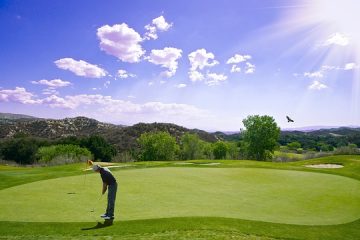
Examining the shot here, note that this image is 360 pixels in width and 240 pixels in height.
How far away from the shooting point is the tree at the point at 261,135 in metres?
72.9

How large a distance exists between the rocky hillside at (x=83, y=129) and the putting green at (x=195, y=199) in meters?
94.1

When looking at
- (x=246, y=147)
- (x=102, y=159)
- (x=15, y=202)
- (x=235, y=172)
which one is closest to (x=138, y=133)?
(x=102, y=159)

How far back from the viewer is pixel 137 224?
1063cm

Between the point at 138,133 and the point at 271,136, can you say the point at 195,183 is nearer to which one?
the point at 271,136

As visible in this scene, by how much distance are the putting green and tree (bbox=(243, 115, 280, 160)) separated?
52397mm

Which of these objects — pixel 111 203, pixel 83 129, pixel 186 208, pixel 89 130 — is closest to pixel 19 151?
pixel 89 130

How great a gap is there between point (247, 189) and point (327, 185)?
502 cm

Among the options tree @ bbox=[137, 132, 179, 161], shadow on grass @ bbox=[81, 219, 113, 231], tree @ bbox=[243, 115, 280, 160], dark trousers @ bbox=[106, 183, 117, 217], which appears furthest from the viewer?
tree @ bbox=[137, 132, 179, 161]

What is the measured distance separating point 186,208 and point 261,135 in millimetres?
62905

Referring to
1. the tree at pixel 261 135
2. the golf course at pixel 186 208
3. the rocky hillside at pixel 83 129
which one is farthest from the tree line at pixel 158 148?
the golf course at pixel 186 208

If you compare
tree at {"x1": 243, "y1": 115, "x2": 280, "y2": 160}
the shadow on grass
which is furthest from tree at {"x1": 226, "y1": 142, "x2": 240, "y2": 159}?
the shadow on grass

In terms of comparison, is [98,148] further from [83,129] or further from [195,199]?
[195,199]

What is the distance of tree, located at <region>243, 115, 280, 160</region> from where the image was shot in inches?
2872

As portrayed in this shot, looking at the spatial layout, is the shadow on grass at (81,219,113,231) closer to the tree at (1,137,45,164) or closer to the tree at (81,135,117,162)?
the tree at (81,135,117,162)
